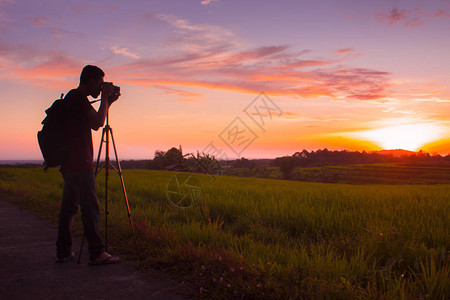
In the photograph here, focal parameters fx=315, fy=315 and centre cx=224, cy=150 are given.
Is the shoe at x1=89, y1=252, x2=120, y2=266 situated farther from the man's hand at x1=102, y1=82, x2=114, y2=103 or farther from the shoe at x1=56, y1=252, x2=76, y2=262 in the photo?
the man's hand at x1=102, y1=82, x2=114, y2=103

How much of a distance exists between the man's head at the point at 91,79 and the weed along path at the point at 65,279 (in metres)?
2.48

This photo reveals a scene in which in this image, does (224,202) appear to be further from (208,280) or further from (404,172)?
(404,172)

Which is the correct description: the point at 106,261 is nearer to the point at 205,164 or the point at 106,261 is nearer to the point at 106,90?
the point at 106,90

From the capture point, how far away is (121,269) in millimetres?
4250

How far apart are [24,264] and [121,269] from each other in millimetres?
1510

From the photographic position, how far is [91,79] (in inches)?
176

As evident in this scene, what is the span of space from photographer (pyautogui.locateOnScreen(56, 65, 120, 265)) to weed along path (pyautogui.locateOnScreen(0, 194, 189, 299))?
0.27 m

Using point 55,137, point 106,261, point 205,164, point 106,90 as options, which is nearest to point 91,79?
point 106,90

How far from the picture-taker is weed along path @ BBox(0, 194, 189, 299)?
3466 mm

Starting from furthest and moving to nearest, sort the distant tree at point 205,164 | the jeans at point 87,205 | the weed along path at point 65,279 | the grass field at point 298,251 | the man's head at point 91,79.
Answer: the distant tree at point 205,164
the man's head at point 91,79
the jeans at point 87,205
the weed along path at point 65,279
the grass field at point 298,251

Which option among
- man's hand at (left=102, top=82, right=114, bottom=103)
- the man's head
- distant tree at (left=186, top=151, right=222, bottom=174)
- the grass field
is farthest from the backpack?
distant tree at (left=186, top=151, right=222, bottom=174)

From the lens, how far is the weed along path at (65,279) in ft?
11.4

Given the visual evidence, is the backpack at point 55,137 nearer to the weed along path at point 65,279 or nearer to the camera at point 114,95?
the camera at point 114,95

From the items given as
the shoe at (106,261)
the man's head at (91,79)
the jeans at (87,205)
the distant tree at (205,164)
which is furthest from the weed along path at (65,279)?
the distant tree at (205,164)
